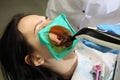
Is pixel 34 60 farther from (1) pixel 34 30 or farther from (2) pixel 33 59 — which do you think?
(1) pixel 34 30

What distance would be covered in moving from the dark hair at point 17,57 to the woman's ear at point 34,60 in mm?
15

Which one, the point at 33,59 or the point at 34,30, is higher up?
the point at 34,30

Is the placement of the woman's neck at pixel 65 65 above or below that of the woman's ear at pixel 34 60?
below

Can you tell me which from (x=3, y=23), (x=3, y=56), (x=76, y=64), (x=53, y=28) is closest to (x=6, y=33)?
(x=3, y=56)

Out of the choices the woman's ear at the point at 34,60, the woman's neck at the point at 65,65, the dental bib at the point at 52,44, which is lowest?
the woman's neck at the point at 65,65

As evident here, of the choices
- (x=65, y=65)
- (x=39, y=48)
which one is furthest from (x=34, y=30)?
(x=65, y=65)

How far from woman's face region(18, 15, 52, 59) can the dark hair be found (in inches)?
0.7

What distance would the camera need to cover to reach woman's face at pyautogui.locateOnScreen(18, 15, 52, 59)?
104cm

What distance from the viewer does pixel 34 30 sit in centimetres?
104

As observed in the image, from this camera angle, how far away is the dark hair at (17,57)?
1.04 metres

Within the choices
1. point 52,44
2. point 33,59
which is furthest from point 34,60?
point 52,44

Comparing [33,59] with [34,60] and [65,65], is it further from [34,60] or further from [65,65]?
[65,65]

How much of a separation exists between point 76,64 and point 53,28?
0.20 m

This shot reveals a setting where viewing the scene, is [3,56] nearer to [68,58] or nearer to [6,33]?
[6,33]
